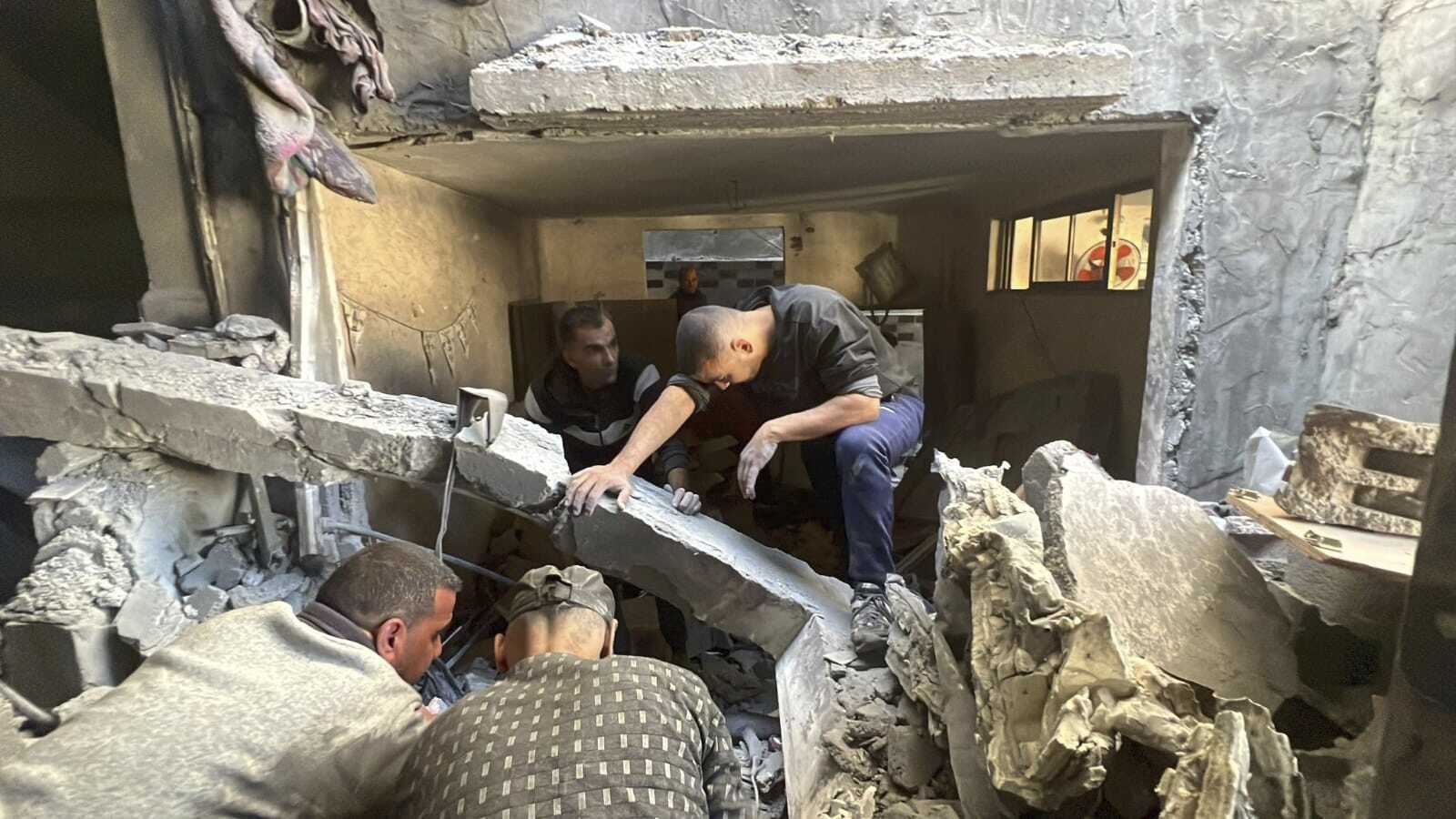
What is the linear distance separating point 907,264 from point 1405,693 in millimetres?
6356

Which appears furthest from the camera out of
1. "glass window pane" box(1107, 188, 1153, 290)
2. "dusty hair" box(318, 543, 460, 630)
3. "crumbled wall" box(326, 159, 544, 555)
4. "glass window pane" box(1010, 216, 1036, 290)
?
"glass window pane" box(1010, 216, 1036, 290)

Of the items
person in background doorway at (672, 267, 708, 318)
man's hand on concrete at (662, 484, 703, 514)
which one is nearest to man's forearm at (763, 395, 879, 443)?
man's hand on concrete at (662, 484, 703, 514)

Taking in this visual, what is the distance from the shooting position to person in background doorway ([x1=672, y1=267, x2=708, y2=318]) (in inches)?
250

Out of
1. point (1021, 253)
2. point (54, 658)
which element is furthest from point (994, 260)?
point (54, 658)

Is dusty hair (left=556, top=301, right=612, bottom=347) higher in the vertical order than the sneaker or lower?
Result: higher

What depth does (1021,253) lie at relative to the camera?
4.93m

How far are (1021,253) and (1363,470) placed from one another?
140 inches

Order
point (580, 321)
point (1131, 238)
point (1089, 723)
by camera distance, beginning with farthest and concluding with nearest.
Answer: point (1131, 238) → point (580, 321) → point (1089, 723)

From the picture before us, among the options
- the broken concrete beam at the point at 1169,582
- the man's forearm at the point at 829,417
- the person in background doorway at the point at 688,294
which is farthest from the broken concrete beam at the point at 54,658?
the person in background doorway at the point at 688,294

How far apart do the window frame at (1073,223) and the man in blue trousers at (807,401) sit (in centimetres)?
137

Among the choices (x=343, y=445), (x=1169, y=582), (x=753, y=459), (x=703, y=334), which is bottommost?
(x=1169, y=582)

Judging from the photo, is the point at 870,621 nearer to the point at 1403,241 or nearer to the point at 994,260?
the point at 1403,241

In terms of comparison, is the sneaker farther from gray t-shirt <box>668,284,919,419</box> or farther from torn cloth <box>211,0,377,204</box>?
torn cloth <box>211,0,377,204</box>

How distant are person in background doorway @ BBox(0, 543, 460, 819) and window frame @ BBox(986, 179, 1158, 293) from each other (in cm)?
322
